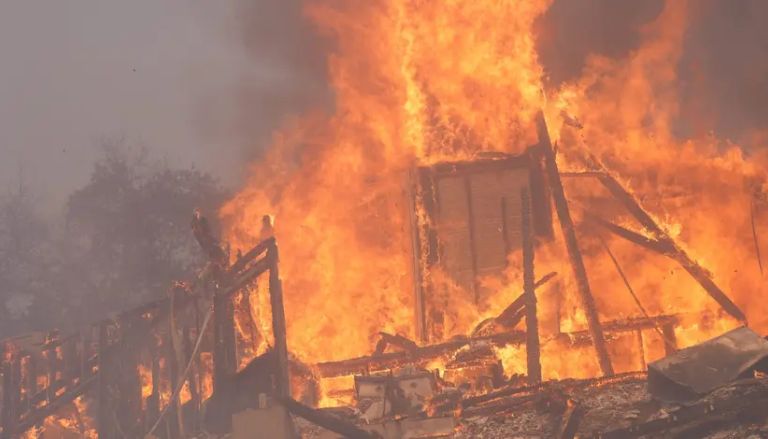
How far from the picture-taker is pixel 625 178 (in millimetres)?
18312

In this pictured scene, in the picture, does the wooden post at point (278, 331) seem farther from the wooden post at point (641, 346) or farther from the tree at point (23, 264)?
the tree at point (23, 264)

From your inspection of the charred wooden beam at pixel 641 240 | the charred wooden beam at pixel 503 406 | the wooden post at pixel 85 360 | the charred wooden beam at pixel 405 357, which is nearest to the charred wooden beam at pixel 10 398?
the wooden post at pixel 85 360

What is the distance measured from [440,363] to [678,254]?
579 cm

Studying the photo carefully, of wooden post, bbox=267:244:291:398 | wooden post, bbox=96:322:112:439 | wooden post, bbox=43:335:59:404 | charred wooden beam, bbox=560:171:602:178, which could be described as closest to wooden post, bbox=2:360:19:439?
wooden post, bbox=43:335:59:404

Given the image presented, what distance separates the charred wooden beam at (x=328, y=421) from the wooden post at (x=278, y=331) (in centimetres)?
95

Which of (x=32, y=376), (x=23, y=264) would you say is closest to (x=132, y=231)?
(x=23, y=264)

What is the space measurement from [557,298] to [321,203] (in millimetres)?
7046

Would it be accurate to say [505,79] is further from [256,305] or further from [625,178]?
[256,305]

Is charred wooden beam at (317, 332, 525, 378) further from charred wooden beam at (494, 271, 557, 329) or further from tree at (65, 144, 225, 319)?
tree at (65, 144, 225, 319)

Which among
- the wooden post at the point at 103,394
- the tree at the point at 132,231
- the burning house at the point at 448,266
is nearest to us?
the burning house at the point at 448,266

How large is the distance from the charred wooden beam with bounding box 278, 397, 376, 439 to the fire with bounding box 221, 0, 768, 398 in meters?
6.17

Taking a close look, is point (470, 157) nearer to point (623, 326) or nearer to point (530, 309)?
point (530, 309)

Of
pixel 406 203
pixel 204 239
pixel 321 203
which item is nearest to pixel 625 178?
pixel 406 203

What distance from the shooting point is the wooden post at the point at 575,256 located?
1358 centimetres
